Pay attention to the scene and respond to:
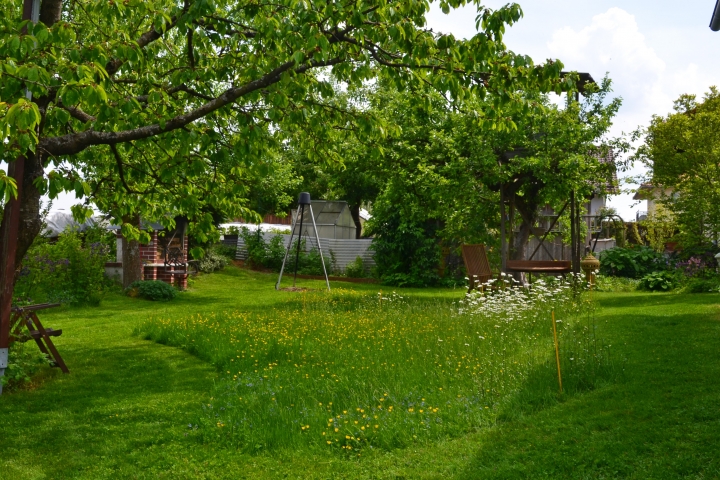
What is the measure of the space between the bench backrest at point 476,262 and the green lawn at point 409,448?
19.4 feet

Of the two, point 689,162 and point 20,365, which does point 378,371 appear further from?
point 689,162

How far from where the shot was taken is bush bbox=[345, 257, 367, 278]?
25.2 meters

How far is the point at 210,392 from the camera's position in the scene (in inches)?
270

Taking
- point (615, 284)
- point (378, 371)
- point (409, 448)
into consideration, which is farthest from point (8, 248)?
point (615, 284)

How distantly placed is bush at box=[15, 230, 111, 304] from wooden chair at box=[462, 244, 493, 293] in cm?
818

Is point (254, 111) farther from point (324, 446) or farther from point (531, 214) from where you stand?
point (531, 214)

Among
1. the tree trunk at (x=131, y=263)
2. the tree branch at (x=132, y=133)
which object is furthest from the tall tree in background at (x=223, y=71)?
the tree trunk at (x=131, y=263)

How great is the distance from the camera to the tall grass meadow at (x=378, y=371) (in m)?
5.41

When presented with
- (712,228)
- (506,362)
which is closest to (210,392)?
(506,362)

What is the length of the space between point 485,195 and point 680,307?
6.04m

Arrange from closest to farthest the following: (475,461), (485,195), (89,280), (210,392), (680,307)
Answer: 1. (475,461)
2. (210,392)
3. (680,307)
4. (89,280)
5. (485,195)

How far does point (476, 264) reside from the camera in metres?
14.9

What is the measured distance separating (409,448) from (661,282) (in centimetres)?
1436

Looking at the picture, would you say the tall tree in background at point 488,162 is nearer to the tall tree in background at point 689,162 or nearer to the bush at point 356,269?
the tall tree in background at point 689,162
